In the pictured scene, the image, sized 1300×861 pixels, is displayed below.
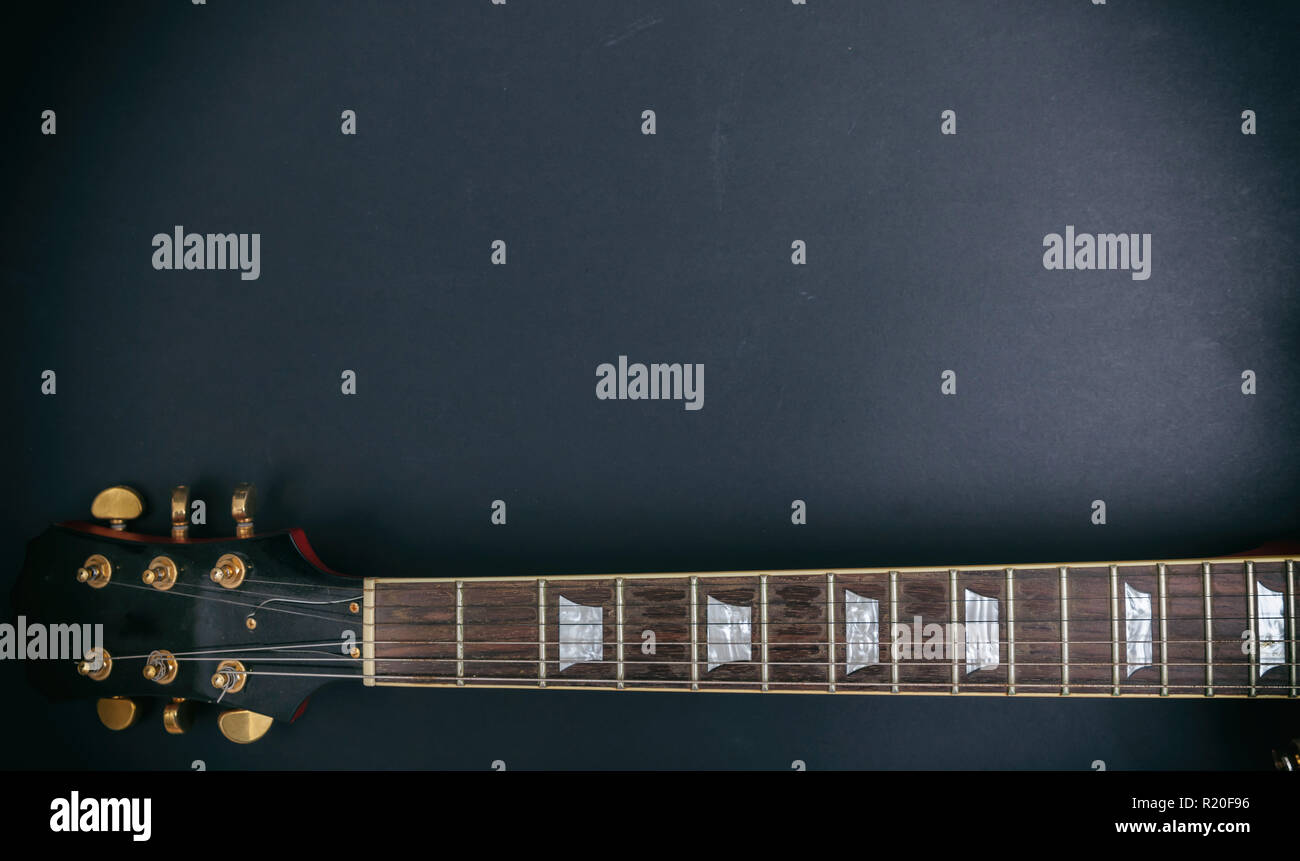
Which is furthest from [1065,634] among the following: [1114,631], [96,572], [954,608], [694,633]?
[96,572]

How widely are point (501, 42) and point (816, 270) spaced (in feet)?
2.89

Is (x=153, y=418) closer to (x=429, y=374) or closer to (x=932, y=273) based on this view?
(x=429, y=374)

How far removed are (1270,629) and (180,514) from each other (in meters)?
2.18

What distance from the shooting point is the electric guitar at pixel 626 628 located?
1.65 m

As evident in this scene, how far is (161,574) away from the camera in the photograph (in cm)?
164

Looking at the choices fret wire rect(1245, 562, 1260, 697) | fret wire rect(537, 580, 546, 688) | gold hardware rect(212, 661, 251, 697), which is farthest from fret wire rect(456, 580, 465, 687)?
fret wire rect(1245, 562, 1260, 697)

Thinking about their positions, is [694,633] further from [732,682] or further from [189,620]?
[189,620]

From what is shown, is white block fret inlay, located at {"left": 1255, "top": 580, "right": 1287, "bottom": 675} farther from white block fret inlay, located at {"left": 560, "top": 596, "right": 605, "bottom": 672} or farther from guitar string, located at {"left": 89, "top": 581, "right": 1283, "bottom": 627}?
white block fret inlay, located at {"left": 560, "top": 596, "right": 605, "bottom": 672}

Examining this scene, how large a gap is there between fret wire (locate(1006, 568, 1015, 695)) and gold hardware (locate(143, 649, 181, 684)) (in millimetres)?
1654

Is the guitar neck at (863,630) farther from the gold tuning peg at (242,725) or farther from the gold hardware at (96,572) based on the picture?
the gold hardware at (96,572)

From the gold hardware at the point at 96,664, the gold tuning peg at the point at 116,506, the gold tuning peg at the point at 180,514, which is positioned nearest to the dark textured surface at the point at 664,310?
the gold tuning peg at the point at 116,506
